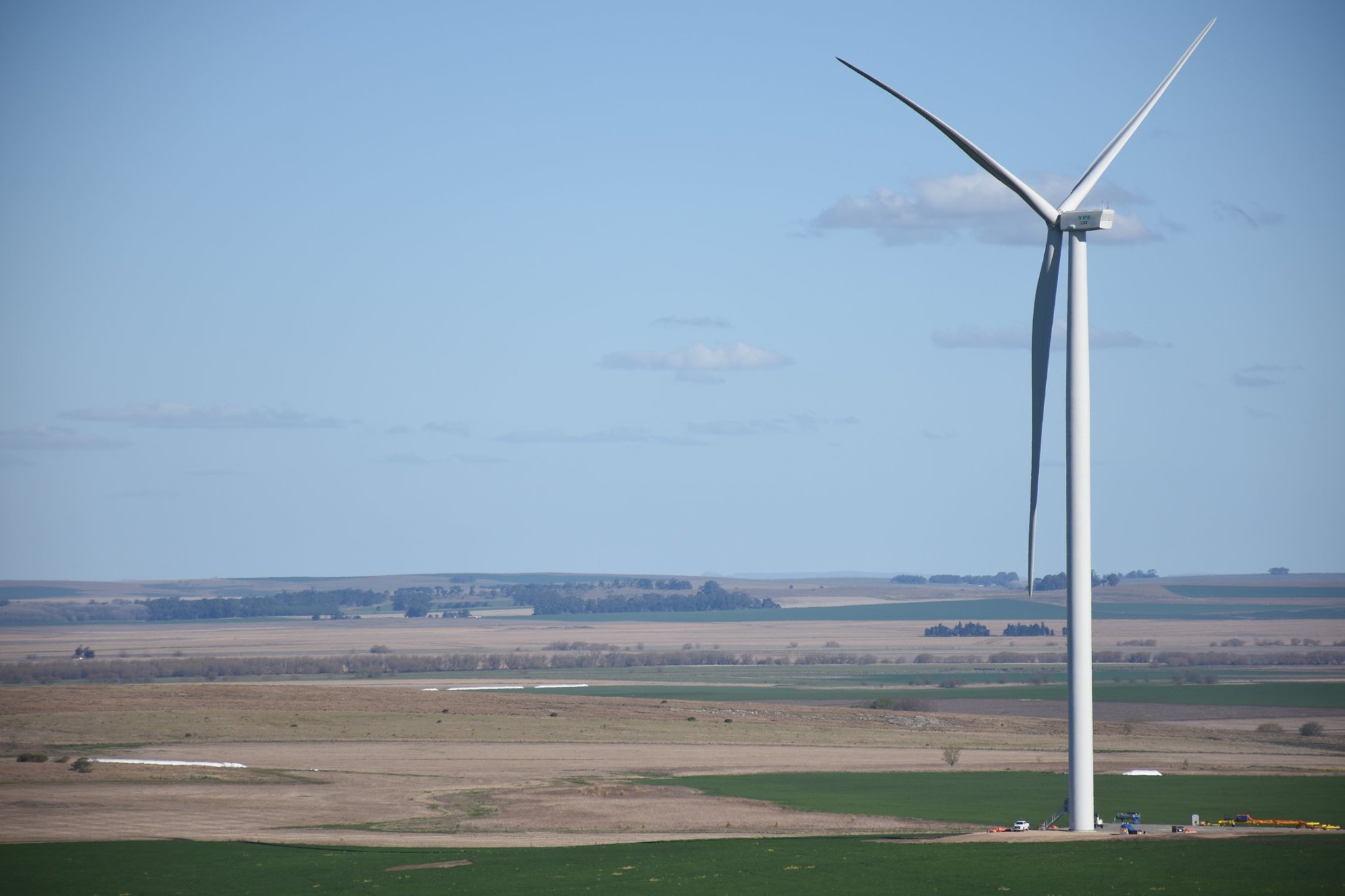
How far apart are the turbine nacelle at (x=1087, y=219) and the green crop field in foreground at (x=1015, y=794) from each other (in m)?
20.8

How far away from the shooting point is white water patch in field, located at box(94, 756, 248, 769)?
6594cm

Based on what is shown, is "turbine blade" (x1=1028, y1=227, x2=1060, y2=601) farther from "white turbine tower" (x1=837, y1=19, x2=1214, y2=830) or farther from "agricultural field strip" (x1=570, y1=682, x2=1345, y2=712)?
"agricultural field strip" (x1=570, y1=682, x2=1345, y2=712)

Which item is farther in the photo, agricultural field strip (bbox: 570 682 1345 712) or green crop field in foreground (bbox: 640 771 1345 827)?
agricultural field strip (bbox: 570 682 1345 712)

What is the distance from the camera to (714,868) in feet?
128

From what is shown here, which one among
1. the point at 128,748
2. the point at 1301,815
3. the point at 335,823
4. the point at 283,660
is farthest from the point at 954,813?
the point at 283,660

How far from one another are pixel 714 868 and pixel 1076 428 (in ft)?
47.6

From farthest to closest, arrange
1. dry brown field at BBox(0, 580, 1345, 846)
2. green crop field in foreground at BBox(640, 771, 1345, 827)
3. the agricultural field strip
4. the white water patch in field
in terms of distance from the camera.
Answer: the agricultural field strip < the white water patch in field < green crop field in foreground at BBox(640, 771, 1345, 827) < dry brown field at BBox(0, 580, 1345, 846)

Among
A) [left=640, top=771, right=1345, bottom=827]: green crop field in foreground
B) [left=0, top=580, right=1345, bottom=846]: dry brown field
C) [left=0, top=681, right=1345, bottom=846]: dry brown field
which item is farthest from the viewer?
[left=640, top=771, right=1345, bottom=827]: green crop field in foreground

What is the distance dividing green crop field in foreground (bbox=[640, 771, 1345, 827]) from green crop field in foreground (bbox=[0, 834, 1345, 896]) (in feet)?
40.1

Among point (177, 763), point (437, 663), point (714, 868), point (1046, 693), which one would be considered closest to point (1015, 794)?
point (714, 868)

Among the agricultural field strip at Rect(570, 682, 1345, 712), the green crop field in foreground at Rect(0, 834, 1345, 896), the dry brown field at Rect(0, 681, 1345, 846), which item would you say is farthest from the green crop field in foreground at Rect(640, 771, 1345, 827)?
the agricultural field strip at Rect(570, 682, 1345, 712)

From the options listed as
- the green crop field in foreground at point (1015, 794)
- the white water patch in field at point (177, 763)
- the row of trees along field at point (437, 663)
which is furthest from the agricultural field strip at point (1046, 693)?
the white water patch in field at point (177, 763)

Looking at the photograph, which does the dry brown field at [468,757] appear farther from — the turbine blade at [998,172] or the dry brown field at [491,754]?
the turbine blade at [998,172]

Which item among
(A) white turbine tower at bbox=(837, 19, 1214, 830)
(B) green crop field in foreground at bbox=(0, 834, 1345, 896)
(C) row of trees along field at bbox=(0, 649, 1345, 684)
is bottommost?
(C) row of trees along field at bbox=(0, 649, 1345, 684)
